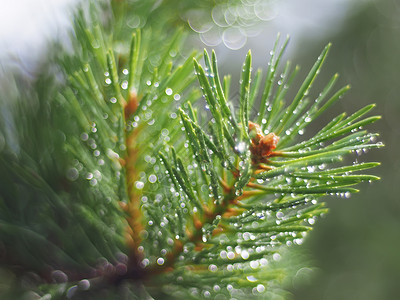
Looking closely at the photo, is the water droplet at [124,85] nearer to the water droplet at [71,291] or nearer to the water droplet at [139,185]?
the water droplet at [139,185]

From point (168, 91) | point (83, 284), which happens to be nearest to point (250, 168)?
point (168, 91)

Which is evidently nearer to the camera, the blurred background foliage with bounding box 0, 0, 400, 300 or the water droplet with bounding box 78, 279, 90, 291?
the water droplet with bounding box 78, 279, 90, 291

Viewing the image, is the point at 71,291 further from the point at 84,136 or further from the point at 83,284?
the point at 84,136

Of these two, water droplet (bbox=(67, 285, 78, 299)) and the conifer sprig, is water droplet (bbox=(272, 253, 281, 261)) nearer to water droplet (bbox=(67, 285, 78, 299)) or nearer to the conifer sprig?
the conifer sprig

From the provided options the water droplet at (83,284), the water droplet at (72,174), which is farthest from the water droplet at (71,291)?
the water droplet at (72,174)

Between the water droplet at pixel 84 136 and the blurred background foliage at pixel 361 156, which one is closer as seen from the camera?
the water droplet at pixel 84 136

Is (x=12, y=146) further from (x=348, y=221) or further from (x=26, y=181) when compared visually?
(x=348, y=221)

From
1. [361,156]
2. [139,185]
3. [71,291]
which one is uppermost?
[361,156]

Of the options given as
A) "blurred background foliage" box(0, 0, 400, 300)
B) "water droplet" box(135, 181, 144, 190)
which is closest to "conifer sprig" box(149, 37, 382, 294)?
"water droplet" box(135, 181, 144, 190)
